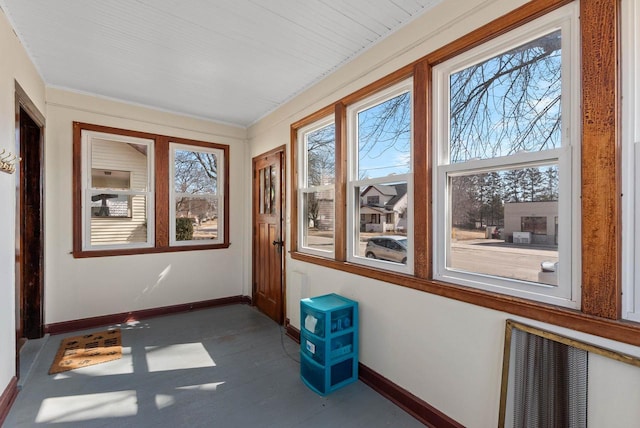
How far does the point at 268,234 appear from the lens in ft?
13.7

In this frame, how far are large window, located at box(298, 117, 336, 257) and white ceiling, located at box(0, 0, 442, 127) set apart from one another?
0.56 metres

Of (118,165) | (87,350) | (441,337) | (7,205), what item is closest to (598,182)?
(441,337)

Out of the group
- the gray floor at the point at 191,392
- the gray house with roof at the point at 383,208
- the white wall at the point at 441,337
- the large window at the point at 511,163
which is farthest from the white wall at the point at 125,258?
the large window at the point at 511,163

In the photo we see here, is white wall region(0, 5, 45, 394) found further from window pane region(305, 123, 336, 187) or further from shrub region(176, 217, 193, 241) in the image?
window pane region(305, 123, 336, 187)

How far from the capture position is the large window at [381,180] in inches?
91.0

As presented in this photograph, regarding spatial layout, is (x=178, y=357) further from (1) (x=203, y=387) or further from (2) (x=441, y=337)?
(2) (x=441, y=337)

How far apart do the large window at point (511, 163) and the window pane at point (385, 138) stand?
0.99 ft

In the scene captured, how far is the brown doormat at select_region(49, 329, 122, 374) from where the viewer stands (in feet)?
9.04

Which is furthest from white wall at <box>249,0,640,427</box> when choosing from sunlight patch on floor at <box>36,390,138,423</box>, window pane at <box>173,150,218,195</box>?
window pane at <box>173,150,218,195</box>

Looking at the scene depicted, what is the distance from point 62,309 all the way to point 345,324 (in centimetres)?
337

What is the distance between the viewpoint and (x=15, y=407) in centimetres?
215

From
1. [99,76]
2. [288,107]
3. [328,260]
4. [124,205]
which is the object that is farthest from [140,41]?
[328,260]

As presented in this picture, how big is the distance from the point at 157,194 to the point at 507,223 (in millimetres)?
4025

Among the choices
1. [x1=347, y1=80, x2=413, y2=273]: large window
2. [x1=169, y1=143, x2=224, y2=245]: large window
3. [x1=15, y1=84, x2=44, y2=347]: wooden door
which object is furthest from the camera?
[x1=169, y1=143, x2=224, y2=245]: large window
